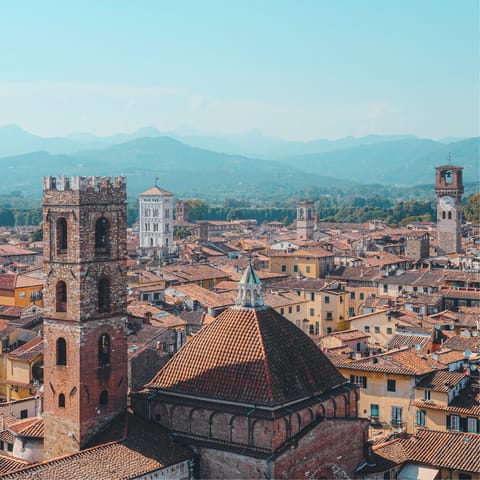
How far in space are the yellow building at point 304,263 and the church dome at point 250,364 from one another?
151 feet

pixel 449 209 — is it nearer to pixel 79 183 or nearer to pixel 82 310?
pixel 79 183

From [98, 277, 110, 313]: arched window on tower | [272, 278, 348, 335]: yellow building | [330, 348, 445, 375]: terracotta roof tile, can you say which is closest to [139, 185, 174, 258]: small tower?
[272, 278, 348, 335]: yellow building

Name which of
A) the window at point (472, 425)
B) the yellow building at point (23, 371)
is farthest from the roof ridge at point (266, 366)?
the yellow building at point (23, 371)

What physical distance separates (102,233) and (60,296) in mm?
2292

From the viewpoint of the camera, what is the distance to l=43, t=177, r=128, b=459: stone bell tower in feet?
86.6

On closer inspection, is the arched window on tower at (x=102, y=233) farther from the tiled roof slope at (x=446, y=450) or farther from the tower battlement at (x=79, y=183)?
the tiled roof slope at (x=446, y=450)

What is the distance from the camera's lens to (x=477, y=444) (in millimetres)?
27922

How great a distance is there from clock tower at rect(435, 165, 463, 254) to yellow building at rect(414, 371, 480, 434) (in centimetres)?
5360

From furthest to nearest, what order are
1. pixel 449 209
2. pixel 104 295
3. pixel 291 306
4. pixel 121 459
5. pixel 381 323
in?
pixel 449 209, pixel 291 306, pixel 381 323, pixel 104 295, pixel 121 459

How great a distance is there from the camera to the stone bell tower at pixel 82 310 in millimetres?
26391

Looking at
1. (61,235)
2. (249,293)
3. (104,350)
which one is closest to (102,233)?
(61,235)

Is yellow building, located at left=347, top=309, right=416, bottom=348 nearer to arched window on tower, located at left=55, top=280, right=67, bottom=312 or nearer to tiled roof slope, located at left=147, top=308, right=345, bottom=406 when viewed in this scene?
tiled roof slope, located at left=147, top=308, right=345, bottom=406

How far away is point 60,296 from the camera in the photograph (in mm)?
26953

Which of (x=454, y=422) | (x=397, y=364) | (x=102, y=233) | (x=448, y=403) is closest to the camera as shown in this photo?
(x=102, y=233)
